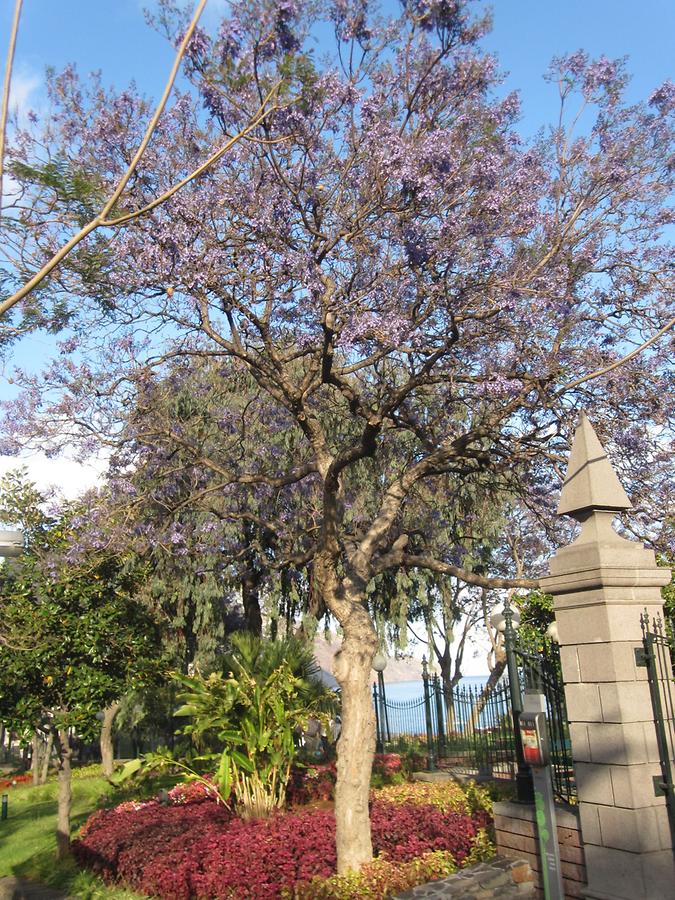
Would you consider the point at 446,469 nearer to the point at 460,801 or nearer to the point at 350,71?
the point at 460,801

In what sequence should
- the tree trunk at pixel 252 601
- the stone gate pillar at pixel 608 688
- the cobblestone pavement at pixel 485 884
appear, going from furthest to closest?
the tree trunk at pixel 252 601 → the cobblestone pavement at pixel 485 884 → the stone gate pillar at pixel 608 688

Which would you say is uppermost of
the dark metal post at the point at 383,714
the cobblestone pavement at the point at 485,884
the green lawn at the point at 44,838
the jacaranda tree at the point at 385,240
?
the jacaranda tree at the point at 385,240

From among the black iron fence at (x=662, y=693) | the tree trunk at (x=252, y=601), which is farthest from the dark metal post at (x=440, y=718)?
the black iron fence at (x=662, y=693)

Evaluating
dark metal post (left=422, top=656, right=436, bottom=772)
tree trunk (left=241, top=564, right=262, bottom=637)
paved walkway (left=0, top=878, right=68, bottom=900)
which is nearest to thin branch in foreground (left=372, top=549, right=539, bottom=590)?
paved walkway (left=0, top=878, right=68, bottom=900)

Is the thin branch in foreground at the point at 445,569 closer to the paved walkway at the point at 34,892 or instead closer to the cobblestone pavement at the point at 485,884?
the cobblestone pavement at the point at 485,884

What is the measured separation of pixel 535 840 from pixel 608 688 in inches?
95.4

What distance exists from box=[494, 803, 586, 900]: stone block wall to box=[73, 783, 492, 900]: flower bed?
0.79 meters

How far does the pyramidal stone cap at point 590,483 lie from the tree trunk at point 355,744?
3728 mm

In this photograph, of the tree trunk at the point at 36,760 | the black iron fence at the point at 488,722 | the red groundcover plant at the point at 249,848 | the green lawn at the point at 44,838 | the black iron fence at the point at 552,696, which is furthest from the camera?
the tree trunk at the point at 36,760

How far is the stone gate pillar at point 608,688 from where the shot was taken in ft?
21.5

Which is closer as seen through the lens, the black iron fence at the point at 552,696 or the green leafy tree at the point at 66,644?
the black iron fence at the point at 552,696

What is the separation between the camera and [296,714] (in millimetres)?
12688

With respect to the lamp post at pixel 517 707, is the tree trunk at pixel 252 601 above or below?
above

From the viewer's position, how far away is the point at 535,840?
26.6ft
